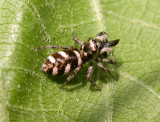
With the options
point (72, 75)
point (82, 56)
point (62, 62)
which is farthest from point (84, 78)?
point (62, 62)

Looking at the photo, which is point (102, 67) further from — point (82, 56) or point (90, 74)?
point (82, 56)

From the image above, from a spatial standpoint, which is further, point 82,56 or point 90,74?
point 82,56

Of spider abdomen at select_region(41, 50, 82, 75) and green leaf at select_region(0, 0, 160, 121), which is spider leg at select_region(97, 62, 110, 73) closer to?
green leaf at select_region(0, 0, 160, 121)

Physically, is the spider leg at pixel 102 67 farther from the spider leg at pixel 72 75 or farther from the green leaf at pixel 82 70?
the spider leg at pixel 72 75

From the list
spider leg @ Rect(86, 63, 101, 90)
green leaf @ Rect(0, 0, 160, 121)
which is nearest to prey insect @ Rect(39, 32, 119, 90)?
spider leg @ Rect(86, 63, 101, 90)

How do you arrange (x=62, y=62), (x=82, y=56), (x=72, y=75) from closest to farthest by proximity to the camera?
(x=62, y=62) < (x=72, y=75) < (x=82, y=56)

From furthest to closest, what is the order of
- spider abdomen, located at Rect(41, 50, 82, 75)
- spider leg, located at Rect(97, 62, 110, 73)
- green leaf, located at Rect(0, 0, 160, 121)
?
spider leg, located at Rect(97, 62, 110, 73) → spider abdomen, located at Rect(41, 50, 82, 75) → green leaf, located at Rect(0, 0, 160, 121)
